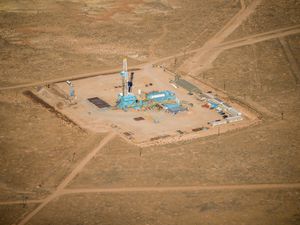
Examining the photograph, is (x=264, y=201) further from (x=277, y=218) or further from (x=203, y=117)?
(x=203, y=117)

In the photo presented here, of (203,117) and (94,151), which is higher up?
(203,117)

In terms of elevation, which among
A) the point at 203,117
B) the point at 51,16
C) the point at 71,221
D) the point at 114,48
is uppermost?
the point at 51,16

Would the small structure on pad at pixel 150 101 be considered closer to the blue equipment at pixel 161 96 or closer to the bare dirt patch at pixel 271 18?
the blue equipment at pixel 161 96

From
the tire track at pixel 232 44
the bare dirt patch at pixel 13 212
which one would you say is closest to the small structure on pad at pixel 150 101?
the tire track at pixel 232 44

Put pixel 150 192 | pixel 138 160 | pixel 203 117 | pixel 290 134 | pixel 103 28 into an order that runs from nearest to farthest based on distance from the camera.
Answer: pixel 150 192
pixel 138 160
pixel 290 134
pixel 203 117
pixel 103 28

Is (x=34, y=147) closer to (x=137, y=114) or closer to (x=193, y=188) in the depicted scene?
(x=137, y=114)

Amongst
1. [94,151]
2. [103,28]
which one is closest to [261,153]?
[94,151]
